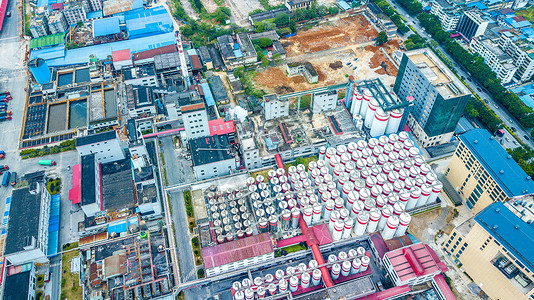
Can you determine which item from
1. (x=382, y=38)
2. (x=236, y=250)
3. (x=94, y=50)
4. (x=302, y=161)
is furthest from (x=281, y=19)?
(x=236, y=250)

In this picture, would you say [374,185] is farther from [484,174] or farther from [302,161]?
[484,174]

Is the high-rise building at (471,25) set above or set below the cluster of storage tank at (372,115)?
above

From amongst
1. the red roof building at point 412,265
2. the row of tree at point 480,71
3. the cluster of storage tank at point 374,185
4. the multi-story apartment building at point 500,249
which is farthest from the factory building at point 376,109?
the red roof building at point 412,265

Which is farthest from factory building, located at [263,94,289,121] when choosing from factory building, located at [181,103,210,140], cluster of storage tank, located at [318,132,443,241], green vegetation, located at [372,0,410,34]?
green vegetation, located at [372,0,410,34]

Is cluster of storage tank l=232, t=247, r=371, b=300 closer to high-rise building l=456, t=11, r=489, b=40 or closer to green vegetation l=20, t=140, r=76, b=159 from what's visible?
green vegetation l=20, t=140, r=76, b=159

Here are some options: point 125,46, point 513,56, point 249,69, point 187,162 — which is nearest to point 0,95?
point 125,46

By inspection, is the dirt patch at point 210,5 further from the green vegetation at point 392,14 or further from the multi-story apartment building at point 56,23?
the green vegetation at point 392,14
